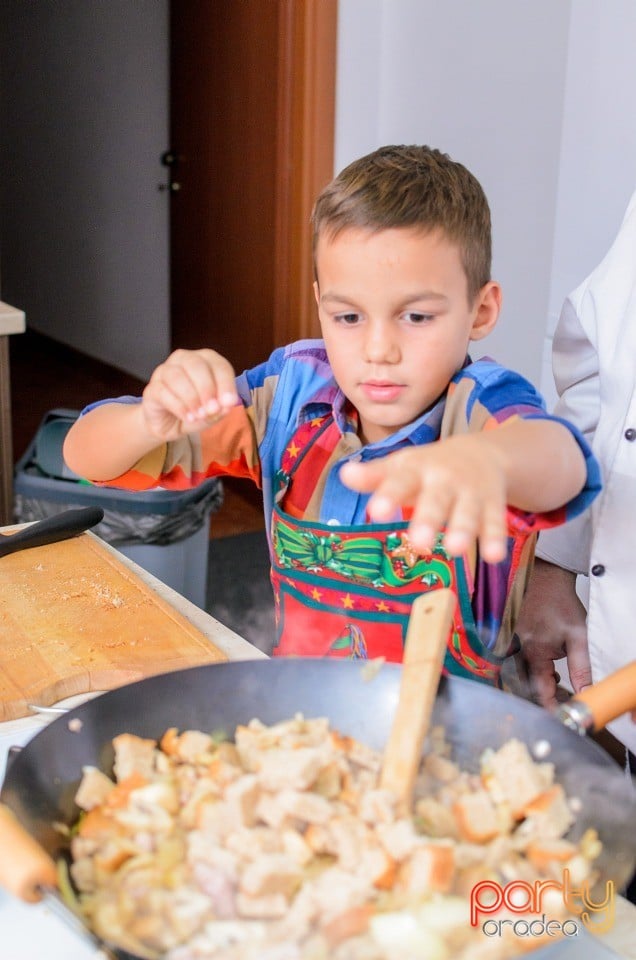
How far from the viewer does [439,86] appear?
3.01m

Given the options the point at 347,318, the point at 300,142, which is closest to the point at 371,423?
the point at 347,318

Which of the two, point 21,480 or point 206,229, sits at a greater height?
point 206,229

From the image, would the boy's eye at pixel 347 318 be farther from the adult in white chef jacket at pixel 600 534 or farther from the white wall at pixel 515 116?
the white wall at pixel 515 116

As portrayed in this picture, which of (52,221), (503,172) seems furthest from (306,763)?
(52,221)

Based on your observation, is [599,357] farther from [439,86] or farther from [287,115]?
[287,115]

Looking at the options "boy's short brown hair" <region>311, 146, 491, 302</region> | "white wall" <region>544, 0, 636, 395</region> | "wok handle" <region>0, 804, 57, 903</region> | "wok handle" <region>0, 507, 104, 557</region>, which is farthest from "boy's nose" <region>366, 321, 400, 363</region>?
"white wall" <region>544, 0, 636, 395</region>

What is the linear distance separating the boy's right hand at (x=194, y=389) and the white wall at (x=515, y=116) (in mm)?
1691

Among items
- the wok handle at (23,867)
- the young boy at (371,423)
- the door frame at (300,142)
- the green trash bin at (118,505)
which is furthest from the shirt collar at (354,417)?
the door frame at (300,142)

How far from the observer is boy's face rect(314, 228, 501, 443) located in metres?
1.03

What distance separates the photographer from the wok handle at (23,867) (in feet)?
1.89

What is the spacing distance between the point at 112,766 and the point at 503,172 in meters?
2.52

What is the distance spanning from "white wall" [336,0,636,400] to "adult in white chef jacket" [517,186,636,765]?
1.18 metres

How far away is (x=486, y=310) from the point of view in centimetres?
115

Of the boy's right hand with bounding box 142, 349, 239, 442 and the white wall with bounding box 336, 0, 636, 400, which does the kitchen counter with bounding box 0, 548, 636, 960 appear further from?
the white wall with bounding box 336, 0, 636, 400
